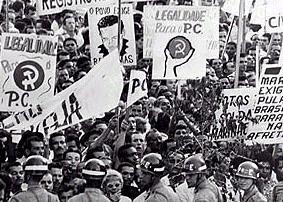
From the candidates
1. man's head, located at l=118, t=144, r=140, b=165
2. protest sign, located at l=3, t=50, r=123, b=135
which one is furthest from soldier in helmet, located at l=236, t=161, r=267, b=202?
protest sign, located at l=3, t=50, r=123, b=135

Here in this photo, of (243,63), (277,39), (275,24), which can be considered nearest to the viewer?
(275,24)

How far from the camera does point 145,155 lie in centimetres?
1505

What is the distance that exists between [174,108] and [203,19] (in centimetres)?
151

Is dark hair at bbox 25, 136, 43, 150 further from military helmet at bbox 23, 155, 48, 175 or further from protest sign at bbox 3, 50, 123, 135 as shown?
military helmet at bbox 23, 155, 48, 175

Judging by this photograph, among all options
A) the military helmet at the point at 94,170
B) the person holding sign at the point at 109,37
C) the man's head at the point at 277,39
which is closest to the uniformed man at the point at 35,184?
the military helmet at the point at 94,170

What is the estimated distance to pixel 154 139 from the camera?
16844 mm

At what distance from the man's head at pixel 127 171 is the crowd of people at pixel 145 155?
1 cm

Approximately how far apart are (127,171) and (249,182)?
185cm

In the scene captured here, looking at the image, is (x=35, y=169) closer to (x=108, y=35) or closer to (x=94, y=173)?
(x=94, y=173)

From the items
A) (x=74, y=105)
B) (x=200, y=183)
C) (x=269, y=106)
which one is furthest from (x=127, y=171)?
(x=269, y=106)

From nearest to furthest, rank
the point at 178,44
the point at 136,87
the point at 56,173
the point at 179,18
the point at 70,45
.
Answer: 1. the point at 56,173
2. the point at 136,87
3. the point at 178,44
4. the point at 179,18
5. the point at 70,45

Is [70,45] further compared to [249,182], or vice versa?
[70,45]

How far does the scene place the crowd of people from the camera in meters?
14.2

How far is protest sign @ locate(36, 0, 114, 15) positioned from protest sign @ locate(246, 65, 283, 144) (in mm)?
2674
